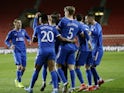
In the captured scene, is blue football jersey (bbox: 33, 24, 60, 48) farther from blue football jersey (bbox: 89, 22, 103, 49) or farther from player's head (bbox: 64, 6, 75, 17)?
blue football jersey (bbox: 89, 22, 103, 49)

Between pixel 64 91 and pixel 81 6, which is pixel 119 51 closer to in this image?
pixel 81 6

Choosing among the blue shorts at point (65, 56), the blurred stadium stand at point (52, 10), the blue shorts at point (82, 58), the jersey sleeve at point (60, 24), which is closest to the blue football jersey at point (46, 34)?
the jersey sleeve at point (60, 24)

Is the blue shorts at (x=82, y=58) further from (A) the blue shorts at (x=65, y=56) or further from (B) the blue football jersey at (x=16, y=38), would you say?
(B) the blue football jersey at (x=16, y=38)

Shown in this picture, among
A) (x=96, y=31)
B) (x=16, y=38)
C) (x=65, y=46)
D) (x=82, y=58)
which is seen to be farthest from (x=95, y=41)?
(x=16, y=38)

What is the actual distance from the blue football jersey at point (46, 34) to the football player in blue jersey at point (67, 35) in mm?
410

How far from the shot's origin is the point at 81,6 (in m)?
39.5

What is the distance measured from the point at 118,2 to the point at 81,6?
3544 mm

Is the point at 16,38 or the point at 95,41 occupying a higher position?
the point at 16,38

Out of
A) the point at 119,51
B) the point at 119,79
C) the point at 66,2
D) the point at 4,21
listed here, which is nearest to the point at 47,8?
the point at 66,2

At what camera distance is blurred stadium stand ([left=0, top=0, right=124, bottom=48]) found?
37.6 metres

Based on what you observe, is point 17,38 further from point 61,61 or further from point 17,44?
point 61,61

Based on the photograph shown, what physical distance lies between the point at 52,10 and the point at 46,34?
98.8 ft

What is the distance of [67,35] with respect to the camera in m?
10.4

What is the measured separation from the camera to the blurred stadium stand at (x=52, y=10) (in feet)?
123
